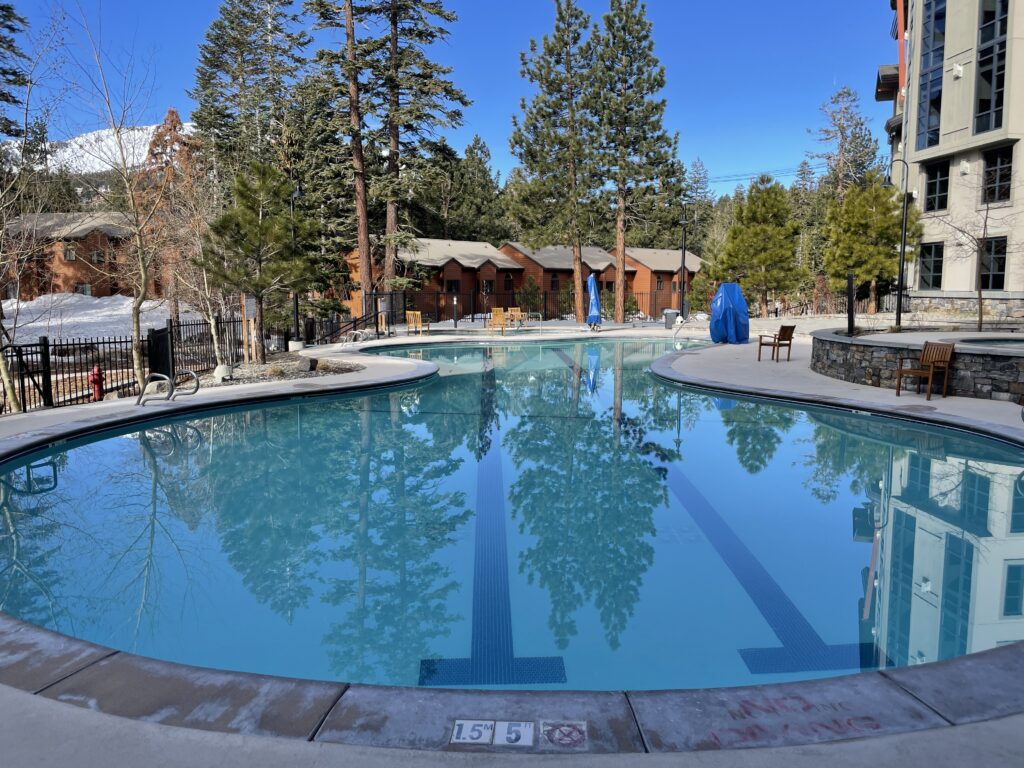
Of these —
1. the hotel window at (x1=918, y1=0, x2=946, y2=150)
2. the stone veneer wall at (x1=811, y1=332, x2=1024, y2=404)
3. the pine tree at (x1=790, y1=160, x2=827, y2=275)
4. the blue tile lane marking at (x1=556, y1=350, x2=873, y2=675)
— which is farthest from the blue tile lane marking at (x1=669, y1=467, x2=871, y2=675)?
the pine tree at (x1=790, y1=160, x2=827, y2=275)

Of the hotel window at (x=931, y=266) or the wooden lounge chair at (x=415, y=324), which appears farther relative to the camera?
the wooden lounge chair at (x=415, y=324)

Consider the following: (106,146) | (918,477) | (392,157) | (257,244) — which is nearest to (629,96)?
(392,157)

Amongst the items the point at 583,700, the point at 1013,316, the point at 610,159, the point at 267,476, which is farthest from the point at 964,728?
the point at 610,159

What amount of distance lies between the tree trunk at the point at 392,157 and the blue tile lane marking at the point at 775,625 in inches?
1071

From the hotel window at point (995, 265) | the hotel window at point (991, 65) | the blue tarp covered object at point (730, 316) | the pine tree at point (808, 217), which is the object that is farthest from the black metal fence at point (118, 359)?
the pine tree at point (808, 217)

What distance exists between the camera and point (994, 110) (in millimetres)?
25938

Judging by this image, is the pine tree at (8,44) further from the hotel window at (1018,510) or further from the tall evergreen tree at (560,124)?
the hotel window at (1018,510)

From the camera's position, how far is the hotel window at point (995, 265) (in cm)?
2602

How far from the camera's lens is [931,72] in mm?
28906

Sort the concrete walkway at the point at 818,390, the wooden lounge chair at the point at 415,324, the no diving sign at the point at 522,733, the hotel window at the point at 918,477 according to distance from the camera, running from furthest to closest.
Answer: the wooden lounge chair at the point at 415,324 < the concrete walkway at the point at 818,390 < the hotel window at the point at 918,477 < the no diving sign at the point at 522,733

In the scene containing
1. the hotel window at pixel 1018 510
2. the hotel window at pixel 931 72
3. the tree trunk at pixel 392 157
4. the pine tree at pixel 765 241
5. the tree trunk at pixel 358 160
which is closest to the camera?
the hotel window at pixel 1018 510

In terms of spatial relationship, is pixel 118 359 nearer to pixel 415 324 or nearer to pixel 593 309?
pixel 415 324

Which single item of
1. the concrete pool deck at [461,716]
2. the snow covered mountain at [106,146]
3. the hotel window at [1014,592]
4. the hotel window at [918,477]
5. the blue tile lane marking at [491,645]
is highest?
the snow covered mountain at [106,146]

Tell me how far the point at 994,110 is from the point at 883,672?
30188mm
